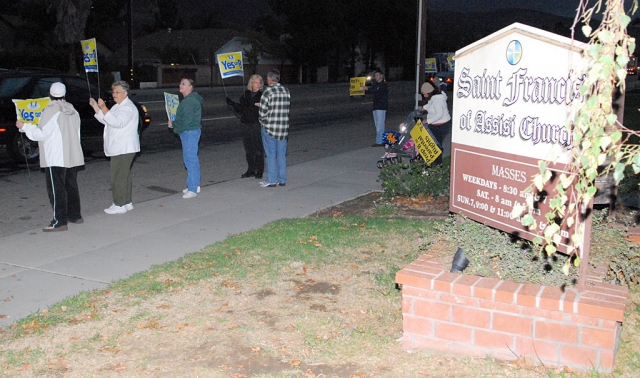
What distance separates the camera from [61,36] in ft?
134

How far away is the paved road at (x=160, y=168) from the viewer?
9.79 meters

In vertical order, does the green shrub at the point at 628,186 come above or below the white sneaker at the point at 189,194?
above

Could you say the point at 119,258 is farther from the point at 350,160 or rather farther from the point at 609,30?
the point at 350,160

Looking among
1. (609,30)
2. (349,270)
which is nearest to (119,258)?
(349,270)

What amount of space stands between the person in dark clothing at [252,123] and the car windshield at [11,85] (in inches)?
183

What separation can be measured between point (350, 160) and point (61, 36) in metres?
32.8

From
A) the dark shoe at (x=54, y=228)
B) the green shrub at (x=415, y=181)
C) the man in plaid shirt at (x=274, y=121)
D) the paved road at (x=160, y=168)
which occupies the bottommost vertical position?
the paved road at (x=160, y=168)

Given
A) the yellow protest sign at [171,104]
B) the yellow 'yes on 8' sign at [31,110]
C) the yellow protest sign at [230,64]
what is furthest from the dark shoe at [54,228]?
the yellow protest sign at [230,64]

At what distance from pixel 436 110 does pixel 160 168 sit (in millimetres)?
5559

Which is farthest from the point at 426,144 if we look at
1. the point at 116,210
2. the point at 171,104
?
the point at 116,210

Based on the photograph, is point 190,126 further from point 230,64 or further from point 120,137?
point 230,64

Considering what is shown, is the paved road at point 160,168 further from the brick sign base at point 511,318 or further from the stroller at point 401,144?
the brick sign base at point 511,318

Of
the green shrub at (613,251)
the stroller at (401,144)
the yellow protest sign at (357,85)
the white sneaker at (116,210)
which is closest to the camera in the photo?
the green shrub at (613,251)

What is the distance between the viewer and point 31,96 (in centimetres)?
1332
